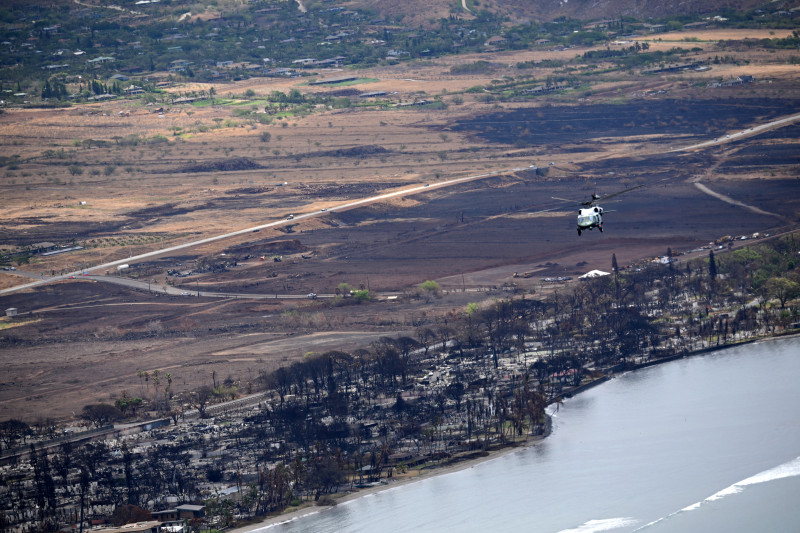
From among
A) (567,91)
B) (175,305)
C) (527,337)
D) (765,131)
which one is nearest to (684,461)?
(527,337)

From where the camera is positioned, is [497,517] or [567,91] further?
[567,91]

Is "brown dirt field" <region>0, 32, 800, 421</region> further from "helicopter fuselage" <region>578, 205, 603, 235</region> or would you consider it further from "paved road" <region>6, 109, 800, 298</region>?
"helicopter fuselage" <region>578, 205, 603, 235</region>

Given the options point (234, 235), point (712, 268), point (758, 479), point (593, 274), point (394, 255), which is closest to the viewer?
point (758, 479)

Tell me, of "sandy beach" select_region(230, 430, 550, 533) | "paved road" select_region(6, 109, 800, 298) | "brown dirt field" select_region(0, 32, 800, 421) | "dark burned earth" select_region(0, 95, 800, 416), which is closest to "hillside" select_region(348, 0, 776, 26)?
"brown dirt field" select_region(0, 32, 800, 421)

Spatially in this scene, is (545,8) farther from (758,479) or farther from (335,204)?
(758,479)

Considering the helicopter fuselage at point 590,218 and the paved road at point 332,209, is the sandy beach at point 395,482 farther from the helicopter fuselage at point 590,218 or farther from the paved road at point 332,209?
the paved road at point 332,209

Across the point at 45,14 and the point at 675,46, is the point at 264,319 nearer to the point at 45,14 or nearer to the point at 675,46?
the point at 675,46

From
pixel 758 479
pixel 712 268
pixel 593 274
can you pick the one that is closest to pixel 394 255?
pixel 593 274
